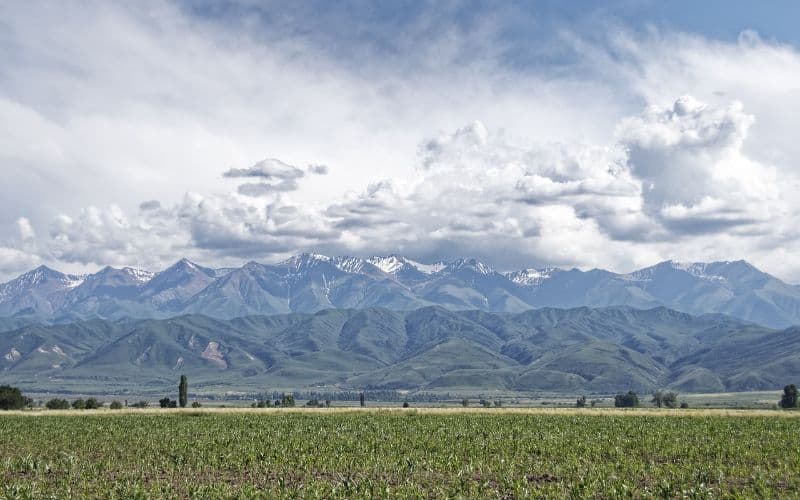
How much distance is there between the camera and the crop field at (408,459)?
41.8 meters

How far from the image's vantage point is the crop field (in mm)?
41844

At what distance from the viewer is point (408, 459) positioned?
168 feet

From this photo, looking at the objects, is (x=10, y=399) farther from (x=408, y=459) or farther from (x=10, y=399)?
(x=408, y=459)

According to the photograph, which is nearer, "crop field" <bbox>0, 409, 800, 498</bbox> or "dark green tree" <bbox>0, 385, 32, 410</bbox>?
"crop field" <bbox>0, 409, 800, 498</bbox>

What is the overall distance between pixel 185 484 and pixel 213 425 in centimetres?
3906

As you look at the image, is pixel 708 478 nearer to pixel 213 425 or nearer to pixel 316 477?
pixel 316 477

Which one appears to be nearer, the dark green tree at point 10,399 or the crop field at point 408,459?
the crop field at point 408,459

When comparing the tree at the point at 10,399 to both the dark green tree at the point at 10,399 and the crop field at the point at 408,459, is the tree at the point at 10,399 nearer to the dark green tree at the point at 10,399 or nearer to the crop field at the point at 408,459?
the dark green tree at the point at 10,399

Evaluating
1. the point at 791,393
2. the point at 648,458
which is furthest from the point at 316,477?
the point at 791,393

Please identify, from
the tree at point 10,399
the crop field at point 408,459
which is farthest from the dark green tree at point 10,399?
the crop field at point 408,459

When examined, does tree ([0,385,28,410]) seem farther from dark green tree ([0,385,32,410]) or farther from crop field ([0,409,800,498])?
crop field ([0,409,800,498])

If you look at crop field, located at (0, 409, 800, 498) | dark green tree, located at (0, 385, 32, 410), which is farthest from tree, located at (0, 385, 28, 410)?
crop field, located at (0, 409, 800, 498)

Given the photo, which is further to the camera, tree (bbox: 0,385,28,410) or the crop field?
tree (bbox: 0,385,28,410)

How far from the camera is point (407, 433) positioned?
224ft
